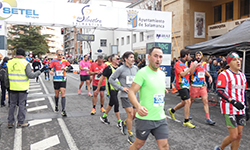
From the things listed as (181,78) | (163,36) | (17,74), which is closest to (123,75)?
(181,78)

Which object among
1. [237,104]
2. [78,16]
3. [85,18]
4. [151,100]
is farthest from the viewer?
[85,18]

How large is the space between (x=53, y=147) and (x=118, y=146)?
1.30 metres

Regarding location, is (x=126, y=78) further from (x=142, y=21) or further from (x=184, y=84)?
(x=142, y=21)

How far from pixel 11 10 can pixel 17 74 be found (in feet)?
21.9

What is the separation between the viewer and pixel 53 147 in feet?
15.0

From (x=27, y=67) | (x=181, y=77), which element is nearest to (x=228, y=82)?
(x=181, y=77)

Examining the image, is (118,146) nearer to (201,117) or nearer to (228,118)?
(228,118)

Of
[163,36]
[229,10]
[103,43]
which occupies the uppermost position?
[229,10]

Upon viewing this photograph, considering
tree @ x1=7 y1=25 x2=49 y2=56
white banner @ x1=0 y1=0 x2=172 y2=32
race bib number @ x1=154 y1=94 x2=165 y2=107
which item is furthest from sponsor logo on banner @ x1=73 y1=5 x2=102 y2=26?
tree @ x1=7 y1=25 x2=49 y2=56

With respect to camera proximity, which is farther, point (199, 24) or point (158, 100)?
point (199, 24)

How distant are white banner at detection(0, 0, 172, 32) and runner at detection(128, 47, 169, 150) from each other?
10.1 m

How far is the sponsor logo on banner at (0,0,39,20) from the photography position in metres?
11.1

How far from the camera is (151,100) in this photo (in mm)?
3174

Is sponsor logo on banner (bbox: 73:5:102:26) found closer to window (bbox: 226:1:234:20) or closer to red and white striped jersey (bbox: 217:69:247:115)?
red and white striped jersey (bbox: 217:69:247:115)
